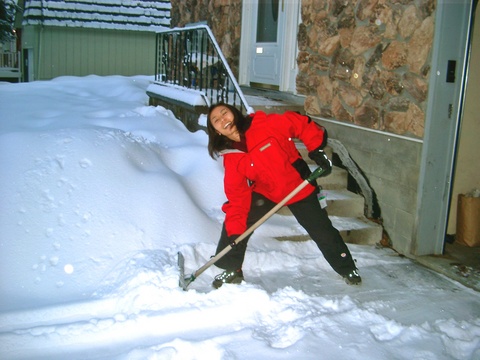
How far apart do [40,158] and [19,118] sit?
2.39 meters

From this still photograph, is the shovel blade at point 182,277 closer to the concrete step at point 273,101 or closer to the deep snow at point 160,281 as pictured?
the deep snow at point 160,281

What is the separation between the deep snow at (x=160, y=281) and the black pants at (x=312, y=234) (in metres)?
0.20

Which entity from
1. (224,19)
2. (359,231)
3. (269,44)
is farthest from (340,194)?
(224,19)

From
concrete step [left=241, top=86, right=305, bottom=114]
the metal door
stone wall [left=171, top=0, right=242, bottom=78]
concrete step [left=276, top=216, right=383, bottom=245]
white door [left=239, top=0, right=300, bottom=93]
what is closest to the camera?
the metal door

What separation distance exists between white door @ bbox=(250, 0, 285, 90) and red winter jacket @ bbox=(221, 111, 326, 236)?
3.99 meters

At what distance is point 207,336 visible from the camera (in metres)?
3.12

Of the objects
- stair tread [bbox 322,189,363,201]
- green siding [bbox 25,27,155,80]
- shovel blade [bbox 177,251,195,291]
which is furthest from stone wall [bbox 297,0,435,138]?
green siding [bbox 25,27,155,80]

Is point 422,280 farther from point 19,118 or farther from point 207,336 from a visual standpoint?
point 19,118

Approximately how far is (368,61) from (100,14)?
42.4ft

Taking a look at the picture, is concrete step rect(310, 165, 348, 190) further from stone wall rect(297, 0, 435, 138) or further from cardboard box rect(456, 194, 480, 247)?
cardboard box rect(456, 194, 480, 247)

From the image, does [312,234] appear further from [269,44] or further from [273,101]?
[269,44]

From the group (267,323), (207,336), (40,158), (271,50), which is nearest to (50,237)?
(40,158)

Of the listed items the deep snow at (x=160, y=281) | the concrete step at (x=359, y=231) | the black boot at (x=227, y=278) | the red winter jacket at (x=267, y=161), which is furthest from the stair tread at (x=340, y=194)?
the black boot at (x=227, y=278)

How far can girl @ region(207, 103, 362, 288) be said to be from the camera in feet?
11.9
